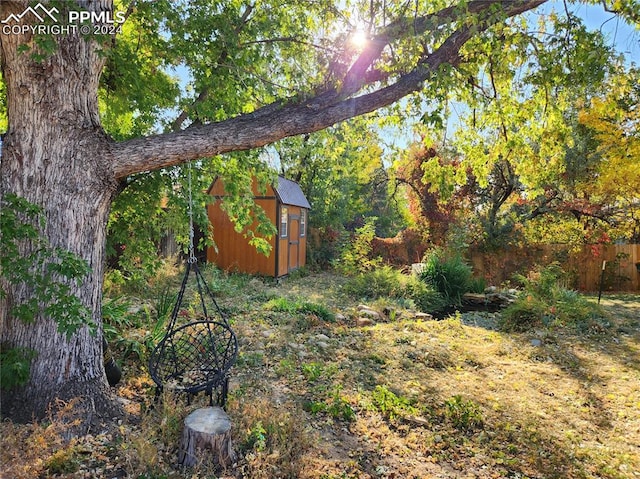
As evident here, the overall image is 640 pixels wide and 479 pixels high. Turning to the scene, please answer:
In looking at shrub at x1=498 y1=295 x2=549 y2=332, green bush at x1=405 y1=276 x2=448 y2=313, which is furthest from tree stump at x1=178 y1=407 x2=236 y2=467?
green bush at x1=405 y1=276 x2=448 y2=313

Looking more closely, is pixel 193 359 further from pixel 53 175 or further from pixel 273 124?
pixel 273 124

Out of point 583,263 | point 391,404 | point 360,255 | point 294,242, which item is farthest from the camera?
point 294,242

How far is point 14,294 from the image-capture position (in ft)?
7.55

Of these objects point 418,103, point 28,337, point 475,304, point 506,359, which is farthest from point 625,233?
point 28,337

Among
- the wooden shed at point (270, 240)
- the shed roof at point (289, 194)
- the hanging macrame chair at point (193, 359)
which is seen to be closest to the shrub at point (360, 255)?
the wooden shed at point (270, 240)

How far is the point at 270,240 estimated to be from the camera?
989 centimetres

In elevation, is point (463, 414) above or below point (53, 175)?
below

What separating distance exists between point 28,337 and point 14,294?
274 mm

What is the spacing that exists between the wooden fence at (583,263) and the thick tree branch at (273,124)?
807 centimetres

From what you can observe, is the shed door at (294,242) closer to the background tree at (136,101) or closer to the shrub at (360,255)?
the shrub at (360,255)

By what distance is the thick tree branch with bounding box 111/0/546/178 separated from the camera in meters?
2.55

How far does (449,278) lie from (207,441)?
23.3 feet

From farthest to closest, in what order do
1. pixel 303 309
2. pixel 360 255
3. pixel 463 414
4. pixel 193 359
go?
pixel 360 255, pixel 303 309, pixel 193 359, pixel 463 414

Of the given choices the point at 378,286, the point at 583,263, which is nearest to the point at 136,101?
the point at 378,286
